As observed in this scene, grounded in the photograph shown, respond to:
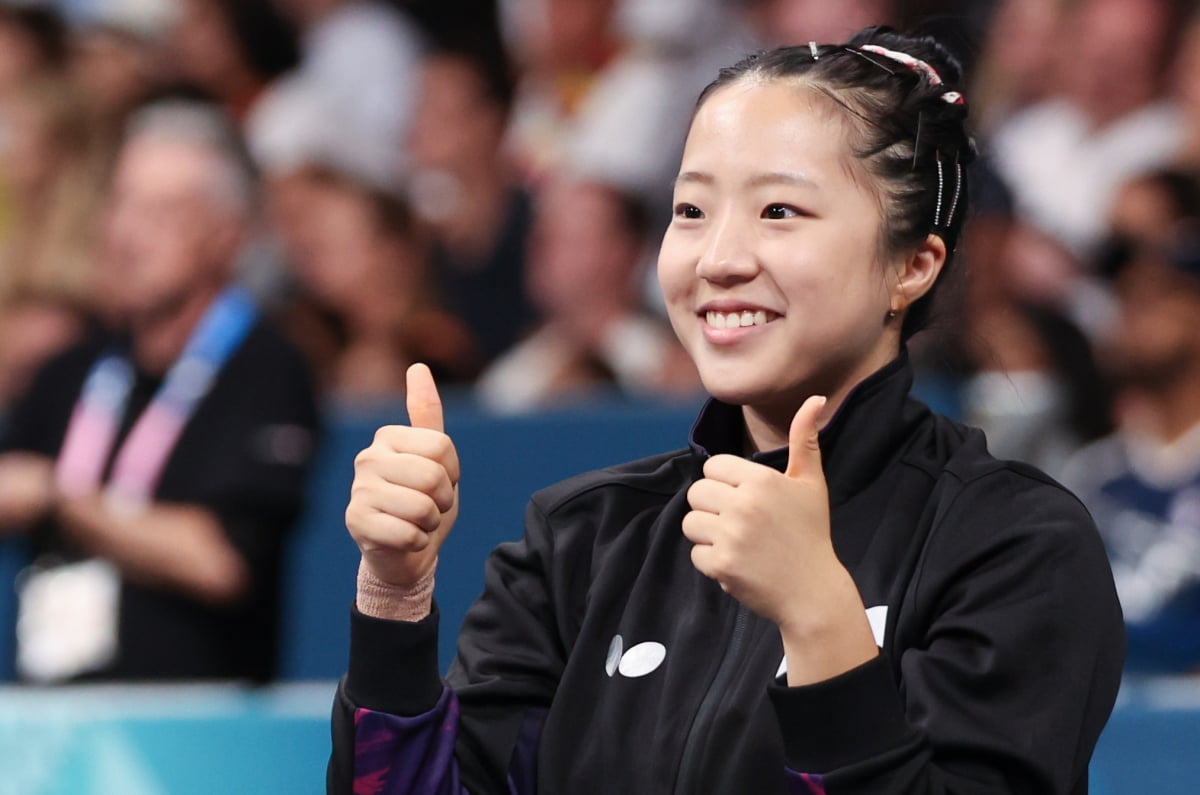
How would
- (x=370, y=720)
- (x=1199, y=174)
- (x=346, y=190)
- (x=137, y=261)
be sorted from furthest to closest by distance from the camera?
(x=346, y=190), (x=1199, y=174), (x=137, y=261), (x=370, y=720)

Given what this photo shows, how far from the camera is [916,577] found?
143cm

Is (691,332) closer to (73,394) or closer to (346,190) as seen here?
(73,394)

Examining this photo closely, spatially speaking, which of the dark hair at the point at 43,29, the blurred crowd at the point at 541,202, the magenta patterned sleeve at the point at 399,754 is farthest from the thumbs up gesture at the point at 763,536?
the dark hair at the point at 43,29

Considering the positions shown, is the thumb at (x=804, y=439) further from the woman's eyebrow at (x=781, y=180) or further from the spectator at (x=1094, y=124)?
the spectator at (x=1094, y=124)

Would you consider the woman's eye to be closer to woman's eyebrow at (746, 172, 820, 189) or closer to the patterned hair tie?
woman's eyebrow at (746, 172, 820, 189)

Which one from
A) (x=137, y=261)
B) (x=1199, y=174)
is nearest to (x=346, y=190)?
(x=137, y=261)

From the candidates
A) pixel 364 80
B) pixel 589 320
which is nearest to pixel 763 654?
pixel 589 320

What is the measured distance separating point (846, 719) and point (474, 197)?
13.1 ft

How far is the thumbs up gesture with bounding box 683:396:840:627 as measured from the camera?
51.9 inches

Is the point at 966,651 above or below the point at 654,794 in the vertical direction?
above

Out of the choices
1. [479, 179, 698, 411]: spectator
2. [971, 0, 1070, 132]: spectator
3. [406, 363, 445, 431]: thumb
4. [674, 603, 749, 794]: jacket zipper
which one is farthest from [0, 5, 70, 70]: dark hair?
[674, 603, 749, 794]: jacket zipper

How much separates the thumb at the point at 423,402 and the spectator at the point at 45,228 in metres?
3.14

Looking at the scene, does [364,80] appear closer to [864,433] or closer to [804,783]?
[864,433]

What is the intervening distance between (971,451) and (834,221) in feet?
0.79
